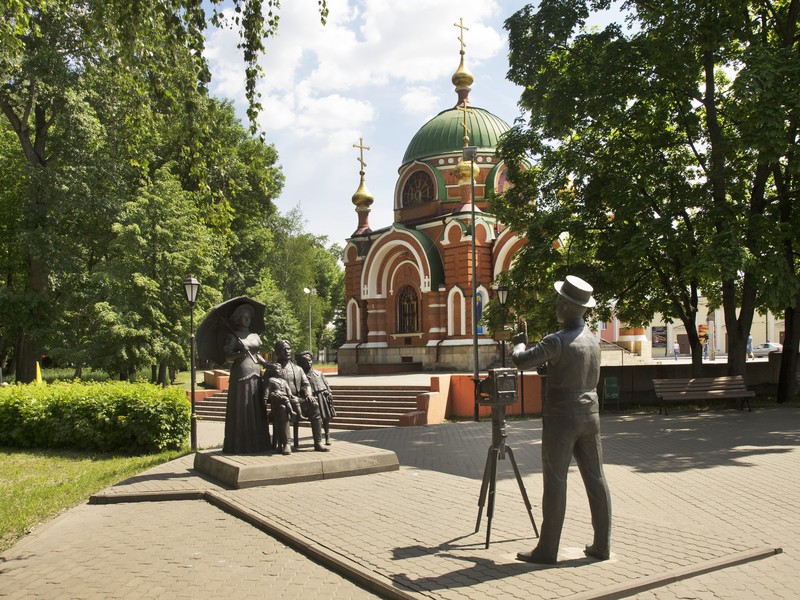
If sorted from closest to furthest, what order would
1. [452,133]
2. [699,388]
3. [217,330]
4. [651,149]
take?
[217,330] < [699,388] < [651,149] < [452,133]

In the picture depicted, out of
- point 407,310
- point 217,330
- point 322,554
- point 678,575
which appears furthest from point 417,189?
point 678,575

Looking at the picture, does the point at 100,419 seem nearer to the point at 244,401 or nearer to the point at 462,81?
the point at 244,401

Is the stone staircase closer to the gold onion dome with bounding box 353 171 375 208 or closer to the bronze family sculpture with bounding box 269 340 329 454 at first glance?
the bronze family sculpture with bounding box 269 340 329 454

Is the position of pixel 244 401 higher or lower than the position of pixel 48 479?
higher

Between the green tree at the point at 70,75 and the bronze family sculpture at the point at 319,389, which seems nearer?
the green tree at the point at 70,75

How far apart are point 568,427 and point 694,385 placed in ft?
37.8

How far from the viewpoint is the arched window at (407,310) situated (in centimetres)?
3200

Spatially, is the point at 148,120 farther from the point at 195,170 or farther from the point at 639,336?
the point at 639,336

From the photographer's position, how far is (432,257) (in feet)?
100

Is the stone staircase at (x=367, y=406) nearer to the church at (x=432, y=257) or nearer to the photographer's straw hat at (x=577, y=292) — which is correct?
the church at (x=432, y=257)

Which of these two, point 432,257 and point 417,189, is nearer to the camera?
point 432,257

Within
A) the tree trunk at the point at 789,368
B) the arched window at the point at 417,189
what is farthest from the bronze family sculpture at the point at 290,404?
the arched window at the point at 417,189

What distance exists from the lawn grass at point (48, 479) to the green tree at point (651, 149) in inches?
409

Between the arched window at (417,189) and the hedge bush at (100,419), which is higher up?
the arched window at (417,189)
